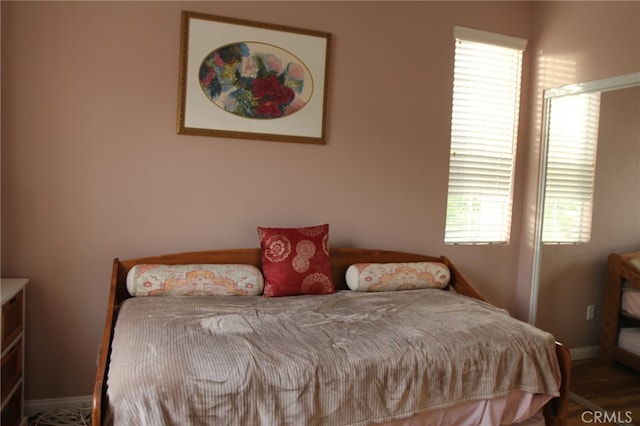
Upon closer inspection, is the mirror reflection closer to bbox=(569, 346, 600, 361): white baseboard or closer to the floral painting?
bbox=(569, 346, 600, 361): white baseboard

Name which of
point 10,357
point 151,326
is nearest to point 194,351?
point 151,326

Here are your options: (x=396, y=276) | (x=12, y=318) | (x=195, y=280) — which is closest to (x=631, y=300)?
(x=396, y=276)

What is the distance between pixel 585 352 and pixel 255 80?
2.56 metres

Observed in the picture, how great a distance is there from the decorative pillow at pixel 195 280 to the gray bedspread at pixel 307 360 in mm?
86

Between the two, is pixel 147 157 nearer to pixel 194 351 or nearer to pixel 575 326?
pixel 194 351

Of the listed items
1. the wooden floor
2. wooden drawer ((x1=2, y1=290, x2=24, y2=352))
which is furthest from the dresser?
the wooden floor

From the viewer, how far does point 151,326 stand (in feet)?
6.09

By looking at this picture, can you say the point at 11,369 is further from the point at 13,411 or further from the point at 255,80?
the point at 255,80

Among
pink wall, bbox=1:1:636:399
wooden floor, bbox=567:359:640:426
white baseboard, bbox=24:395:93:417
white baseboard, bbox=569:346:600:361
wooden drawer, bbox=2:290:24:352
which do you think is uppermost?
pink wall, bbox=1:1:636:399

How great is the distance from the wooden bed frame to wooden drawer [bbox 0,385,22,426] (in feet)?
1.95

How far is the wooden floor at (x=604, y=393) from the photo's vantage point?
2574 mm

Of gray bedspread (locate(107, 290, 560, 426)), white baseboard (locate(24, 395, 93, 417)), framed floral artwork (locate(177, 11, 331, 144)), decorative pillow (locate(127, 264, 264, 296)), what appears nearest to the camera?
gray bedspread (locate(107, 290, 560, 426))

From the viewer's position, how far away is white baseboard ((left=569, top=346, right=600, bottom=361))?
2.85 meters

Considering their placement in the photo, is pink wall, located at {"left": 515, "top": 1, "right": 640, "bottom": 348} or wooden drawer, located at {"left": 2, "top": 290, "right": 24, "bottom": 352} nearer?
wooden drawer, located at {"left": 2, "top": 290, "right": 24, "bottom": 352}
